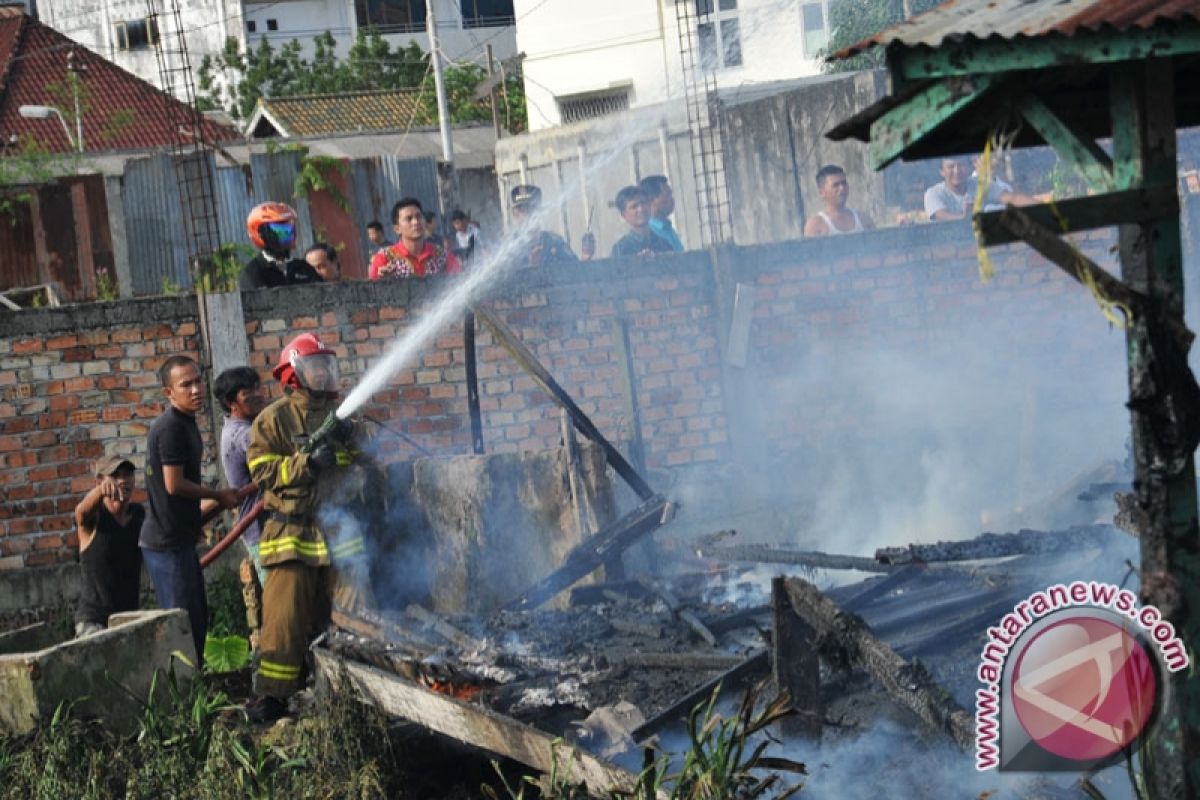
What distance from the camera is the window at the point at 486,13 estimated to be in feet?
151

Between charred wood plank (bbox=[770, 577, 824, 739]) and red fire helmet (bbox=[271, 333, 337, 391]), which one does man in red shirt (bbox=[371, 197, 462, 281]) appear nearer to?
red fire helmet (bbox=[271, 333, 337, 391])

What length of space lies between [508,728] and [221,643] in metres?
3.42

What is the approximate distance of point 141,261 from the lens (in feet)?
73.4

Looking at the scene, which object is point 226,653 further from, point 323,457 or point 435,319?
point 435,319

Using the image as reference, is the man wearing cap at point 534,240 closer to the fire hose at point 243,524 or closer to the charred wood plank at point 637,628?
the fire hose at point 243,524

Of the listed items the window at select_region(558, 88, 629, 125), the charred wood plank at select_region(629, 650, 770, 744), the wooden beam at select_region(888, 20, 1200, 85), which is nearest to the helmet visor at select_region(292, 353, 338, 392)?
the charred wood plank at select_region(629, 650, 770, 744)

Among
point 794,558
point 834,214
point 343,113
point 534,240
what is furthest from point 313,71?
point 794,558

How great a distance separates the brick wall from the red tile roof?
2901cm

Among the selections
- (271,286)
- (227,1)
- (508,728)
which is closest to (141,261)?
(271,286)

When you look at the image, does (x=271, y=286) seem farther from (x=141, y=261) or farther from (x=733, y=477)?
(x=141, y=261)

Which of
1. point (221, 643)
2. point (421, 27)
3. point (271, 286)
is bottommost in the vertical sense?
point (221, 643)

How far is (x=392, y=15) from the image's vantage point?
158 feet

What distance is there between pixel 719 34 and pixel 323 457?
24.1 m

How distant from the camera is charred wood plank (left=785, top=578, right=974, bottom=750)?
5.38 metres
